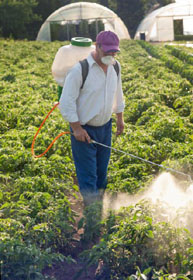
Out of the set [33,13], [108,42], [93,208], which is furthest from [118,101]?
[33,13]

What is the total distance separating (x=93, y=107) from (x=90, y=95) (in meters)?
0.13

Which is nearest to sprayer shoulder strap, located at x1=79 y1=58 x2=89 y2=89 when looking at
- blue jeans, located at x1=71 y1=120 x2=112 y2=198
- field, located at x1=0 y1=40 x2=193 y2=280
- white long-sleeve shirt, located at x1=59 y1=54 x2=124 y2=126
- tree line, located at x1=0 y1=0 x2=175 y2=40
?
white long-sleeve shirt, located at x1=59 y1=54 x2=124 y2=126

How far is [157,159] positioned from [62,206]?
6.69 feet

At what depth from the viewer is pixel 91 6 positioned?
36.7 metres

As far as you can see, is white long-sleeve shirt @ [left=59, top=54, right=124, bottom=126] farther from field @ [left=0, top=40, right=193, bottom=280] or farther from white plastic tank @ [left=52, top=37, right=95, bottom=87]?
field @ [left=0, top=40, right=193, bottom=280]

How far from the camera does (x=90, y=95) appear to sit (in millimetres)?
4340

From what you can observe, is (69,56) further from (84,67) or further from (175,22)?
(175,22)

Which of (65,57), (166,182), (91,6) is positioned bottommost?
(166,182)

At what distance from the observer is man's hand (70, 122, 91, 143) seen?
431cm

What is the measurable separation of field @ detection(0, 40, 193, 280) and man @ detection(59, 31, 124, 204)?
37 centimetres

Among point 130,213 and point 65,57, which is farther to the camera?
point 65,57

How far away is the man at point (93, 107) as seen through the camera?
4.18 metres

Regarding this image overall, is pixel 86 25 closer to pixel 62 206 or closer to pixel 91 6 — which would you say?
pixel 91 6

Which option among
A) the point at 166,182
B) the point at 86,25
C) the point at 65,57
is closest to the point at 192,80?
the point at 166,182
